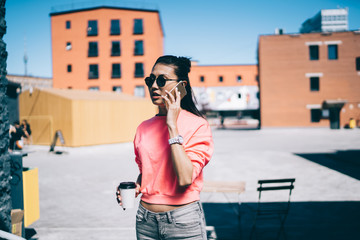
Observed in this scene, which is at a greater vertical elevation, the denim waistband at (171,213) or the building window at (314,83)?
the building window at (314,83)

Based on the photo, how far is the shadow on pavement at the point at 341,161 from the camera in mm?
10050

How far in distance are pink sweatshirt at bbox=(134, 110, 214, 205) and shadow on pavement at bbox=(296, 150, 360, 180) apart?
8825 mm

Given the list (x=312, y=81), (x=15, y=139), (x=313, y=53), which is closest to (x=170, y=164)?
(x=15, y=139)

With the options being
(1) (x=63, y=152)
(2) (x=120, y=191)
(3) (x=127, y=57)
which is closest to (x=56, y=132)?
(1) (x=63, y=152)

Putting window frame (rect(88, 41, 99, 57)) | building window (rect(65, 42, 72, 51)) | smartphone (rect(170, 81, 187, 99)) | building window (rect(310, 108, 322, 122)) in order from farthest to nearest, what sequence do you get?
1. building window (rect(65, 42, 72, 51))
2. window frame (rect(88, 41, 99, 57))
3. building window (rect(310, 108, 322, 122))
4. smartphone (rect(170, 81, 187, 99))

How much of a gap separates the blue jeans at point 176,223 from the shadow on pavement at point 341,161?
878 cm

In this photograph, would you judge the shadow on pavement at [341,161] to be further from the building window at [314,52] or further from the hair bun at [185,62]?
the building window at [314,52]

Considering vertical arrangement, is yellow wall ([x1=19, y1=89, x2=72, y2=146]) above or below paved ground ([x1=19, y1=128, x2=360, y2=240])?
above

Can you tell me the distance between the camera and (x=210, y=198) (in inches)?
278

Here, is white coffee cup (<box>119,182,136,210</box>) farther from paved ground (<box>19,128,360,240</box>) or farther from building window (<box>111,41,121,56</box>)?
building window (<box>111,41,121,56</box>)

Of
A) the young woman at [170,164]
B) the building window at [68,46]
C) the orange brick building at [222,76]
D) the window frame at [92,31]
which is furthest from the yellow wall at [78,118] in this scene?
the orange brick building at [222,76]

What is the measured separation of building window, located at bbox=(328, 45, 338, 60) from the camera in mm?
34219

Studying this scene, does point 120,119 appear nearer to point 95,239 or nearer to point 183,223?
point 95,239

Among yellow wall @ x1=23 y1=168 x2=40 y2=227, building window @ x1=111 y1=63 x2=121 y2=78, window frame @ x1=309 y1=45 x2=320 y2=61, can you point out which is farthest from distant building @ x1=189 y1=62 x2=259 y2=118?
yellow wall @ x1=23 y1=168 x2=40 y2=227
